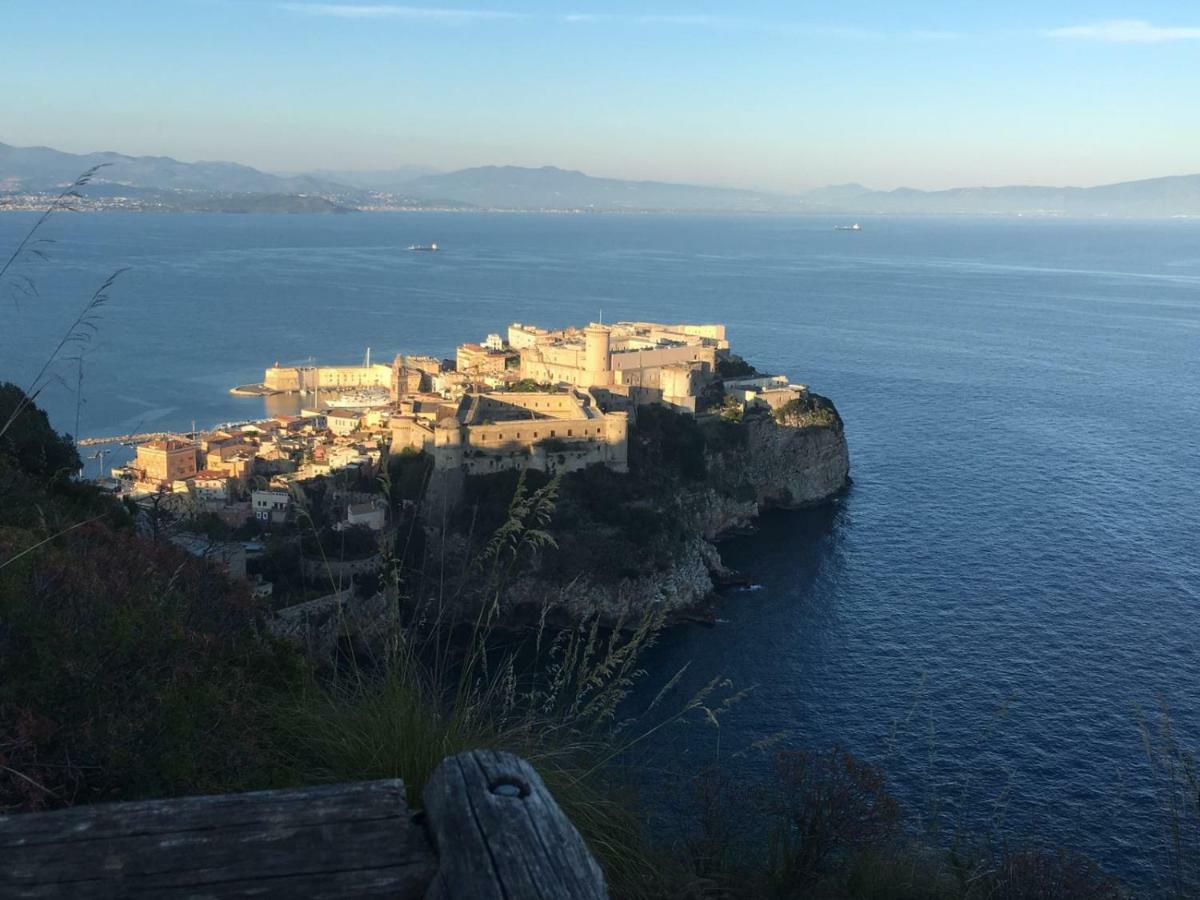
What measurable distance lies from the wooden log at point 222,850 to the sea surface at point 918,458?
6.26ft

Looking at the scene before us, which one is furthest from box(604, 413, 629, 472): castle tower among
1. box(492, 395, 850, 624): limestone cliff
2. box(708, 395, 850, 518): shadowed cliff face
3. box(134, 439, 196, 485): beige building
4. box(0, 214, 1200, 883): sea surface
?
box(134, 439, 196, 485): beige building

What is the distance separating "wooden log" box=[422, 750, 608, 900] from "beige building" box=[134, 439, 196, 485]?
87.9 ft

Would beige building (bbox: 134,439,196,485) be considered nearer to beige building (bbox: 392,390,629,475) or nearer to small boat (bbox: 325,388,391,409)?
beige building (bbox: 392,390,629,475)

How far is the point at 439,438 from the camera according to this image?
22875mm

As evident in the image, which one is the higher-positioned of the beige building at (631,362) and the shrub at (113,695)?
the shrub at (113,695)

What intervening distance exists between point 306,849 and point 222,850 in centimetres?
9

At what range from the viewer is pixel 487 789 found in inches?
49.0

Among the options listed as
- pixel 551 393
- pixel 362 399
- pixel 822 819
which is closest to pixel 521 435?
pixel 551 393

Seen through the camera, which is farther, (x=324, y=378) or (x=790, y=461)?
(x=324, y=378)

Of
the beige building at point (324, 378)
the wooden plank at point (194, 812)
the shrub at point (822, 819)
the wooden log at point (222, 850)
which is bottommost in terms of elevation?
the beige building at point (324, 378)

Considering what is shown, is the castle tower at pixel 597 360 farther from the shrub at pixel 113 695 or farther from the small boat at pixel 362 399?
the shrub at pixel 113 695

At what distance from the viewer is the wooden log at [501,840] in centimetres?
112

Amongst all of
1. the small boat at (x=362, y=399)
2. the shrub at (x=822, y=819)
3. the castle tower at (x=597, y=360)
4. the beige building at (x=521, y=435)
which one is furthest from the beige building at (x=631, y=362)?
the shrub at (x=822, y=819)

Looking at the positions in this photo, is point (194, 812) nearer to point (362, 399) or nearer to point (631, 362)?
point (631, 362)
